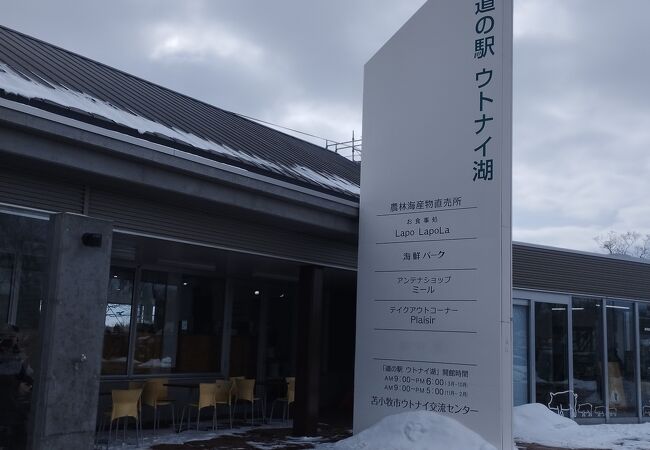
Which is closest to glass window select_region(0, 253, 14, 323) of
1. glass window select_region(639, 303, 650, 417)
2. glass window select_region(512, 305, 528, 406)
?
glass window select_region(512, 305, 528, 406)

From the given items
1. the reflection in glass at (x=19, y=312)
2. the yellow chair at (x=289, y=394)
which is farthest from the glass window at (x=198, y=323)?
the reflection in glass at (x=19, y=312)

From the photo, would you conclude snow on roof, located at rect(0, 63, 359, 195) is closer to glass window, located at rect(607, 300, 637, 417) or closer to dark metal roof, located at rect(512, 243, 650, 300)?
dark metal roof, located at rect(512, 243, 650, 300)

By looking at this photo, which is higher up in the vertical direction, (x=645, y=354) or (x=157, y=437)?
(x=645, y=354)

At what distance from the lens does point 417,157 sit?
11000 mm

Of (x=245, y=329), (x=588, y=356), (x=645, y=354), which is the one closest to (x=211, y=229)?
(x=245, y=329)

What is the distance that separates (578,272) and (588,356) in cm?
200

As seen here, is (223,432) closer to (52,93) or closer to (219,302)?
(219,302)

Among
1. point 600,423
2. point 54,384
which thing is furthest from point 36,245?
point 600,423

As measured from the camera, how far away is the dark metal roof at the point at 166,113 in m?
9.74

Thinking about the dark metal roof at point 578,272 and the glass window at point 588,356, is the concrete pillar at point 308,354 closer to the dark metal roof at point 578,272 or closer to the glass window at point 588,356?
the dark metal roof at point 578,272

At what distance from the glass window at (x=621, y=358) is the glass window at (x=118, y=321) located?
11326 mm

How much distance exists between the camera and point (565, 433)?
13992mm

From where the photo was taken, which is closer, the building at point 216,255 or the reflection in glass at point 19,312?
the reflection in glass at point 19,312

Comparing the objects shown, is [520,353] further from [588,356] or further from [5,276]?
[5,276]
